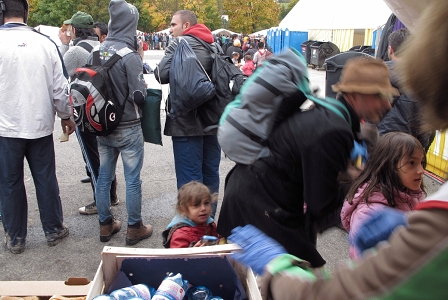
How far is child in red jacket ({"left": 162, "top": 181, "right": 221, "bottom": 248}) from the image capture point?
8.52ft

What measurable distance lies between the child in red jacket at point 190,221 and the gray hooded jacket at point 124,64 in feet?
3.55

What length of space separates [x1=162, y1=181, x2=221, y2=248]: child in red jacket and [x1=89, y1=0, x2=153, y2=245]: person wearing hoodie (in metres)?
1.03

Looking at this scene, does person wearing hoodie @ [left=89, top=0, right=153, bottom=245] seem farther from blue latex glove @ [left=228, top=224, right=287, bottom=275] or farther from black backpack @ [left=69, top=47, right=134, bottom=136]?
blue latex glove @ [left=228, top=224, right=287, bottom=275]

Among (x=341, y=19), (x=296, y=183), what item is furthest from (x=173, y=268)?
(x=341, y=19)

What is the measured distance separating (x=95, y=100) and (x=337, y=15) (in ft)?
60.7

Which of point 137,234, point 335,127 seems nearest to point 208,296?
point 335,127

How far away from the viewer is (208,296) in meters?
2.07

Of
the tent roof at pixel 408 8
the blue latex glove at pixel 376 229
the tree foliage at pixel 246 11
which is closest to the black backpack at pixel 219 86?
the tent roof at pixel 408 8

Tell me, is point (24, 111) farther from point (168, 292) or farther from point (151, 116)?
point (168, 292)

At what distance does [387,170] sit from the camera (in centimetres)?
239

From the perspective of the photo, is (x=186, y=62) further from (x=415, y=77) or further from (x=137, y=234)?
(x=415, y=77)

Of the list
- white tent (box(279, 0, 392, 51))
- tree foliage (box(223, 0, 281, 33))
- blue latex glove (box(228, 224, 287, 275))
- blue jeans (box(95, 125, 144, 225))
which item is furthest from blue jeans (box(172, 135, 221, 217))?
tree foliage (box(223, 0, 281, 33))

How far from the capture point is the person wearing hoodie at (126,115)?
3510 mm

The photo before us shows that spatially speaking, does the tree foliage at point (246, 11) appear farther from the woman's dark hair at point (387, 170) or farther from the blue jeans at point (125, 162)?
the woman's dark hair at point (387, 170)
